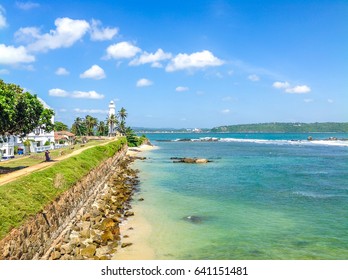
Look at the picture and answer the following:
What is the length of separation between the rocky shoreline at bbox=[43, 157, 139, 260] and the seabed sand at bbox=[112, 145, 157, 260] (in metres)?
0.40

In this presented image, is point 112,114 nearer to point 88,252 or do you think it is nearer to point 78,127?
point 78,127

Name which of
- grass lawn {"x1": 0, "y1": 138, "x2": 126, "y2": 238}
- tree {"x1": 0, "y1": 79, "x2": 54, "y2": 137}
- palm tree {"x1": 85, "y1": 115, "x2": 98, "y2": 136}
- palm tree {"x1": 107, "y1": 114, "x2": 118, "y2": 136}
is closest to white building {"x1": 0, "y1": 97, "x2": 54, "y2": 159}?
tree {"x1": 0, "y1": 79, "x2": 54, "y2": 137}

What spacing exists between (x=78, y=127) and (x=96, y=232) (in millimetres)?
98076

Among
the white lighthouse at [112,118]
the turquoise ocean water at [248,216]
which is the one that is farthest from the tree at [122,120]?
the turquoise ocean water at [248,216]

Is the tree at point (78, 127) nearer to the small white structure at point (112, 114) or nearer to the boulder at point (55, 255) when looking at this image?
the small white structure at point (112, 114)

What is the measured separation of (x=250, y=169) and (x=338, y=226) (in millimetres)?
33310

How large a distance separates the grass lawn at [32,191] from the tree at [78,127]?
87.5m

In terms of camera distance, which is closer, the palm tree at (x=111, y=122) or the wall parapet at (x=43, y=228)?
the wall parapet at (x=43, y=228)

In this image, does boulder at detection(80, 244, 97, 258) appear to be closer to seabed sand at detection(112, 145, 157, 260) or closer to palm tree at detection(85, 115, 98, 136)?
seabed sand at detection(112, 145, 157, 260)

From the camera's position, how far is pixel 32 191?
20.6 metres

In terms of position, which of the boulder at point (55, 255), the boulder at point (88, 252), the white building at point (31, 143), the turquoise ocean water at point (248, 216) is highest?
the white building at point (31, 143)

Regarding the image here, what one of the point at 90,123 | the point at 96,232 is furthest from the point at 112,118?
the point at 96,232

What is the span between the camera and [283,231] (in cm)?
2428

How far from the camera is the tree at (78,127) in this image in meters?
A: 117
